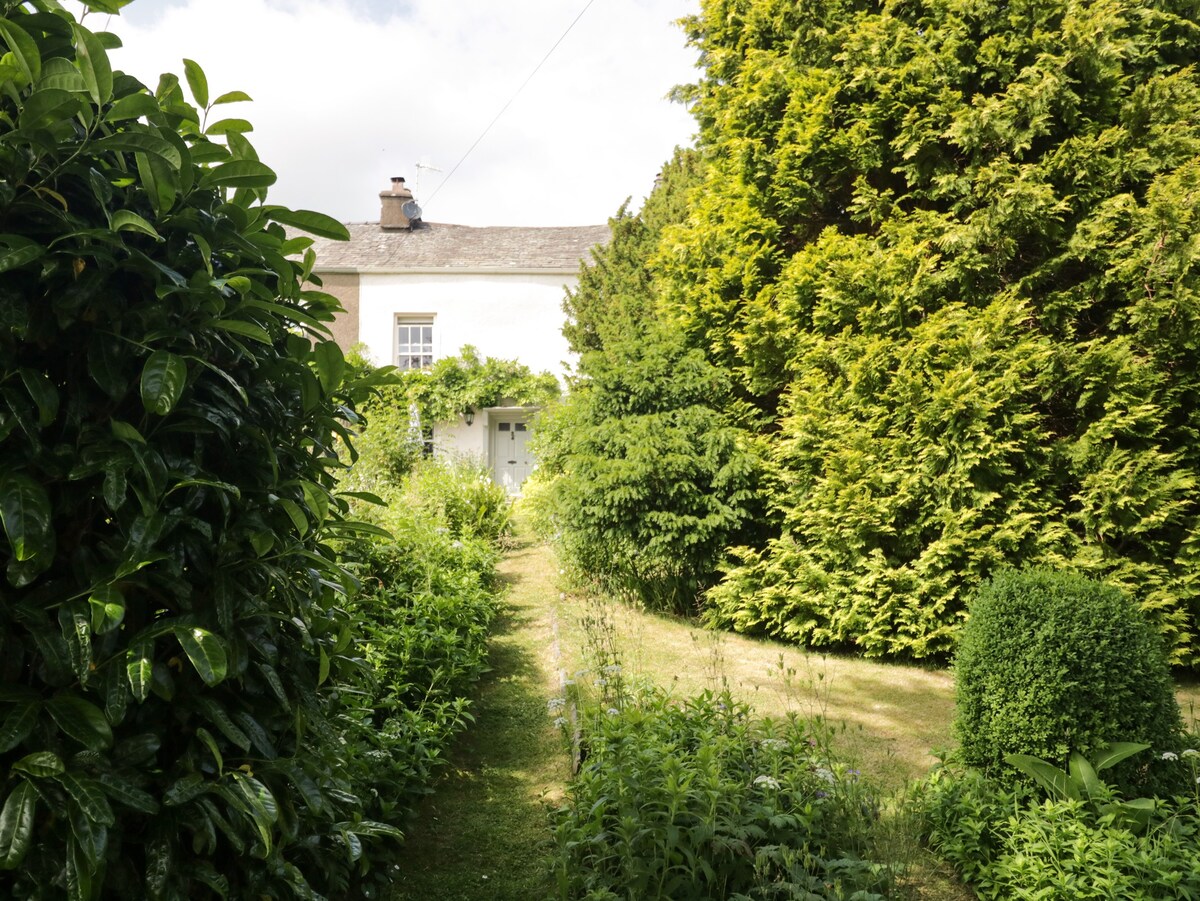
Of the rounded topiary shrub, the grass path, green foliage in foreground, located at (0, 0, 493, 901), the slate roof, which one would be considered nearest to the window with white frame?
the slate roof

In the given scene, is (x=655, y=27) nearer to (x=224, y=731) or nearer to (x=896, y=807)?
(x=896, y=807)

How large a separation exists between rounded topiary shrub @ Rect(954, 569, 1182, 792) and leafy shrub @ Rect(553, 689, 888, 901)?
91 centimetres

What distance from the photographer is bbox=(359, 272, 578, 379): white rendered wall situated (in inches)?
762

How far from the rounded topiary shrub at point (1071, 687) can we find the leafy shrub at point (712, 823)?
35.9 inches

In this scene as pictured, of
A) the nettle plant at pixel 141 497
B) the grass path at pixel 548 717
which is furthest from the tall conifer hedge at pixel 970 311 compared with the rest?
the nettle plant at pixel 141 497

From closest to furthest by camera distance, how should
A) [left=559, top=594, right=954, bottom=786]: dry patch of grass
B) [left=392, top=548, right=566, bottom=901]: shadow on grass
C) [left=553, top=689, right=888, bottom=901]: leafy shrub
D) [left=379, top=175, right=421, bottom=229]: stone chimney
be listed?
[left=553, top=689, right=888, bottom=901]: leafy shrub < [left=392, top=548, right=566, bottom=901]: shadow on grass < [left=559, top=594, right=954, bottom=786]: dry patch of grass < [left=379, top=175, right=421, bottom=229]: stone chimney

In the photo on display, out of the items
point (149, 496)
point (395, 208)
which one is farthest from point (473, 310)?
point (149, 496)

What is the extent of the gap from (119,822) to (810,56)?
8.02m

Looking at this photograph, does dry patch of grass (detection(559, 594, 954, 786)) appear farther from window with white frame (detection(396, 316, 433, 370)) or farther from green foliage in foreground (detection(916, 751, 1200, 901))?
window with white frame (detection(396, 316, 433, 370))

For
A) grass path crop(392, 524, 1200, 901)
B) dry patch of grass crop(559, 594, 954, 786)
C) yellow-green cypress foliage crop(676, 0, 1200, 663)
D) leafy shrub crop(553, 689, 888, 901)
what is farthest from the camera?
yellow-green cypress foliage crop(676, 0, 1200, 663)

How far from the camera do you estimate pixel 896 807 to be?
374cm

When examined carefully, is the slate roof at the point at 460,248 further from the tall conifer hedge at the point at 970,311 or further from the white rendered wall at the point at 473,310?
the tall conifer hedge at the point at 970,311

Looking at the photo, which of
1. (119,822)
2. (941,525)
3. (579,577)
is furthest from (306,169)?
(119,822)

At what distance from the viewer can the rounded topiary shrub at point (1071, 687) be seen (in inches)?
144
